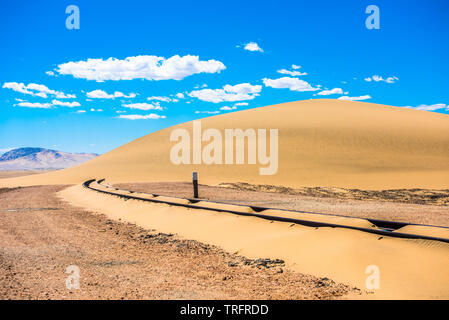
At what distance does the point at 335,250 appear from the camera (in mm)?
6074

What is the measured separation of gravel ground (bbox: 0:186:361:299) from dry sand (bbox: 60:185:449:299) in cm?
39

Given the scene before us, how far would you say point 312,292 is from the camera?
4641 mm

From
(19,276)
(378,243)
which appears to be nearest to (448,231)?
(378,243)

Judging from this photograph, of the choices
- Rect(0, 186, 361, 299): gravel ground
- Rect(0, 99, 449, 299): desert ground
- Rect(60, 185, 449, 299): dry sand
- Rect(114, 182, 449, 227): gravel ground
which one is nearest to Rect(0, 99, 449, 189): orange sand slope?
Rect(114, 182, 449, 227): gravel ground

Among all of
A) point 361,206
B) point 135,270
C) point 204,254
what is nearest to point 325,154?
point 361,206

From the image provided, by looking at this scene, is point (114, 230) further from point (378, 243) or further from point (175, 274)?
point (378, 243)

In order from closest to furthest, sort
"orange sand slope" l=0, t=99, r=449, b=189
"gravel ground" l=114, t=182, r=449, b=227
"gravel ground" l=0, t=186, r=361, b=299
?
"gravel ground" l=0, t=186, r=361, b=299, "gravel ground" l=114, t=182, r=449, b=227, "orange sand slope" l=0, t=99, r=449, b=189

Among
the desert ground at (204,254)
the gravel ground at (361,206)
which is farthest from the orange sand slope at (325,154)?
the desert ground at (204,254)

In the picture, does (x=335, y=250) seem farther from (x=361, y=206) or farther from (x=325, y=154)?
(x=325, y=154)

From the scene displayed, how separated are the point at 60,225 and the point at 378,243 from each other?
8.29 metres

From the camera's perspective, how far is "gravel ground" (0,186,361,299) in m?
4.62

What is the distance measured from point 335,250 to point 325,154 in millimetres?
44906

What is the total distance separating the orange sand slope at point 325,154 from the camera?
35188 millimetres

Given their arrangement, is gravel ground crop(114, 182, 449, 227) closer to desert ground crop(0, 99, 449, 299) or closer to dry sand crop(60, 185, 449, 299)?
desert ground crop(0, 99, 449, 299)
